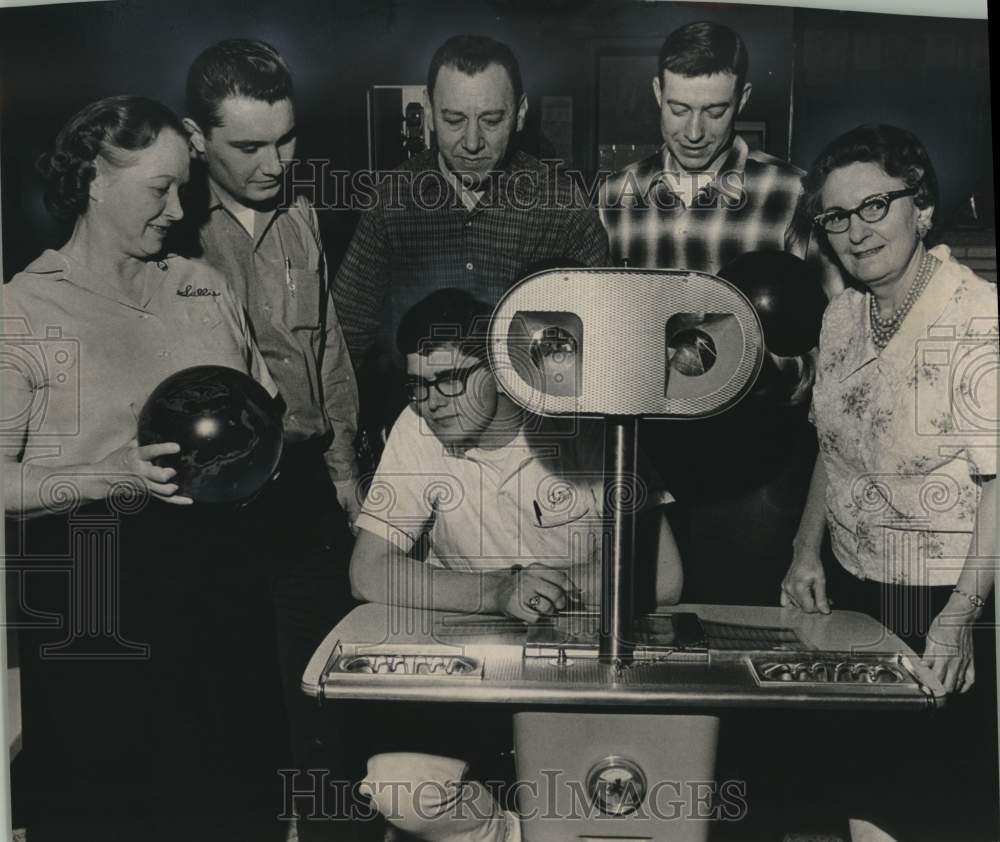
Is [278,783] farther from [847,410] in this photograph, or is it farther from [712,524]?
[847,410]

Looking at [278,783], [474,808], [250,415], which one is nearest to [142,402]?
[250,415]

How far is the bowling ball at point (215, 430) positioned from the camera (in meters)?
2.06

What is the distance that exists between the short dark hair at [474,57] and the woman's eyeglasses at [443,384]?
1.57ft

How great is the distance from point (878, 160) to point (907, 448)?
1.69 feet

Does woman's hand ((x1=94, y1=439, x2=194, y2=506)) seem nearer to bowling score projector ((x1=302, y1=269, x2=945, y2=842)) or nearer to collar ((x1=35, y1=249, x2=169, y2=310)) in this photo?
collar ((x1=35, y1=249, x2=169, y2=310))

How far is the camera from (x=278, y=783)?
2.20 meters

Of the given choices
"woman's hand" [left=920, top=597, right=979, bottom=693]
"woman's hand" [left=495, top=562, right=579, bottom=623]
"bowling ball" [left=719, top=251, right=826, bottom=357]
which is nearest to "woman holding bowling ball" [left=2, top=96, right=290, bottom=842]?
"woman's hand" [left=495, top=562, right=579, bottom=623]

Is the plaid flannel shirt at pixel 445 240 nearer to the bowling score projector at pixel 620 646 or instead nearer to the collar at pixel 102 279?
the bowling score projector at pixel 620 646

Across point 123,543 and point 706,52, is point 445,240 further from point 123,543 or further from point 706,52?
point 123,543

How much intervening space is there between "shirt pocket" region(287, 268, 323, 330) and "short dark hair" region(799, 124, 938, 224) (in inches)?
34.4

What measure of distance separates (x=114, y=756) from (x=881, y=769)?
1.40 metres

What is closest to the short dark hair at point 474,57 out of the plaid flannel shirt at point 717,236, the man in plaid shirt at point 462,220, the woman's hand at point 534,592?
the man in plaid shirt at point 462,220

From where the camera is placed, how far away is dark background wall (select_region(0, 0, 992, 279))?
209cm

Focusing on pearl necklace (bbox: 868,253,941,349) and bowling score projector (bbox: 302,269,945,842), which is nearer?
bowling score projector (bbox: 302,269,945,842)
